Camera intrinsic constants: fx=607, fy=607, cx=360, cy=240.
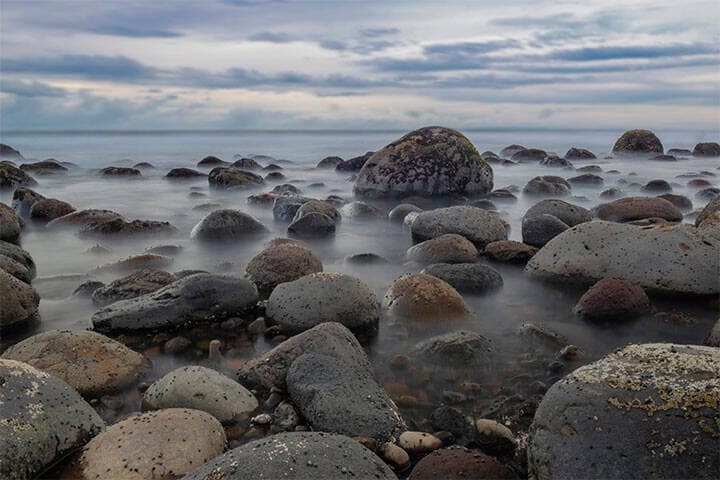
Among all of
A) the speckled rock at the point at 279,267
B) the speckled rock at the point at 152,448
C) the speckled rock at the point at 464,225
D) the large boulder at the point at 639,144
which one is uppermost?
the large boulder at the point at 639,144

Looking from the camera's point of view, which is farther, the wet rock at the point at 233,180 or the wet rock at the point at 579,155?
the wet rock at the point at 579,155

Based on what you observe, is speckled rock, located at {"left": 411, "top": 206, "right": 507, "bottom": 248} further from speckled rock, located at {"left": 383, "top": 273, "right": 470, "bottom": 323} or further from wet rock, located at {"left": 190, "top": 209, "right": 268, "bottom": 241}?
speckled rock, located at {"left": 383, "top": 273, "right": 470, "bottom": 323}

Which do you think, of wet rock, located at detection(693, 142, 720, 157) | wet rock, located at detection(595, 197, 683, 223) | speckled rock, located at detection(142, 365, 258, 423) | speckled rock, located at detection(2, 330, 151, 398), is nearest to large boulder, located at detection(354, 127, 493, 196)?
wet rock, located at detection(595, 197, 683, 223)

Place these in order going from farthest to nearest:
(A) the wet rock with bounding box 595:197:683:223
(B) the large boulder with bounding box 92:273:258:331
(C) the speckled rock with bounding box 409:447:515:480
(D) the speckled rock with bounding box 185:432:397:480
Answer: (A) the wet rock with bounding box 595:197:683:223 → (B) the large boulder with bounding box 92:273:258:331 → (C) the speckled rock with bounding box 409:447:515:480 → (D) the speckled rock with bounding box 185:432:397:480

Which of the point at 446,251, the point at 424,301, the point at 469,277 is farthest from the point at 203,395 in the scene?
the point at 446,251

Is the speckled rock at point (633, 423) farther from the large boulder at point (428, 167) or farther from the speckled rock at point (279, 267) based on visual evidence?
the large boulder at point (428, 167)

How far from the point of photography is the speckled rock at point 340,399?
3.70 meters

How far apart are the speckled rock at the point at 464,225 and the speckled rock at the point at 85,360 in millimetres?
5371

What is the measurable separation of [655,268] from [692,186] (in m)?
12.3

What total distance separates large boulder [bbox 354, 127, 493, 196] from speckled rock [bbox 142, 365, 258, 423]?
10085mm

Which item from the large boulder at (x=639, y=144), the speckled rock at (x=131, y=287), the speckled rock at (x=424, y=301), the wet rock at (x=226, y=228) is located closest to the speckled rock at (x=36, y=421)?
the speckled rock at (x=131, y=287)

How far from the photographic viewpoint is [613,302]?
5781mm

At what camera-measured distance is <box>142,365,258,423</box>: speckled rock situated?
3969 millimetres

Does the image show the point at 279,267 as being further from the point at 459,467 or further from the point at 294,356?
the point at 459,467
